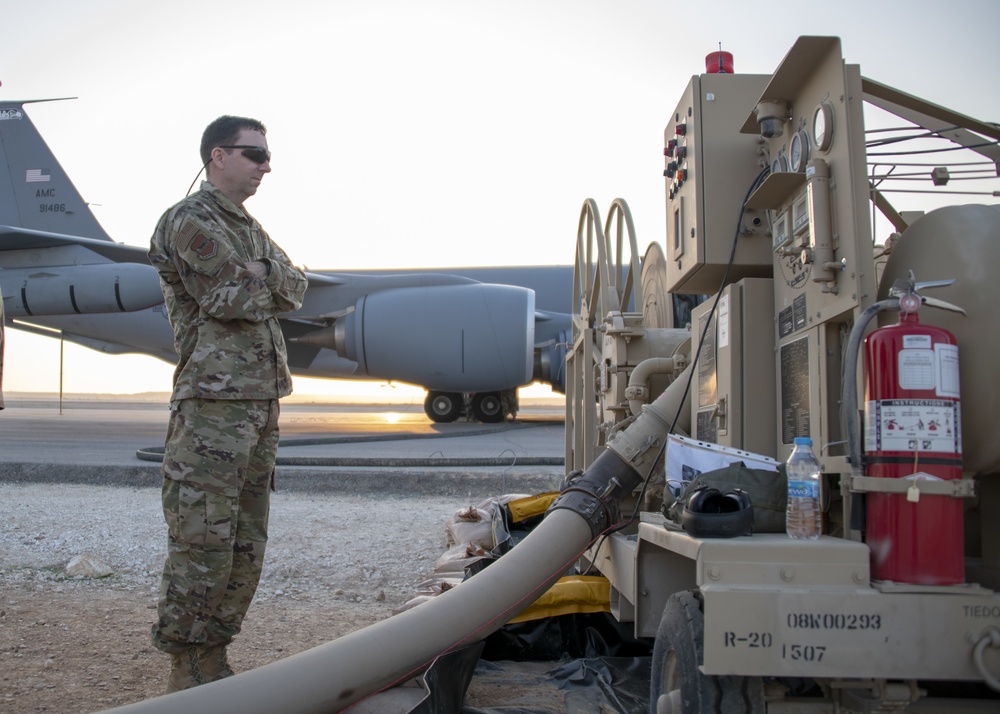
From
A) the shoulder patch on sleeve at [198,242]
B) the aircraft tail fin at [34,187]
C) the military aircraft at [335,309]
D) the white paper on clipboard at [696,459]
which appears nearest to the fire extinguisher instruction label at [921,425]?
the white paper on clipboard at [696,459]

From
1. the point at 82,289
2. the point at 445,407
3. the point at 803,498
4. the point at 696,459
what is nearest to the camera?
the point at 803,498

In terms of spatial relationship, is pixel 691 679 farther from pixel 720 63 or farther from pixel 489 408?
pixel 489 408

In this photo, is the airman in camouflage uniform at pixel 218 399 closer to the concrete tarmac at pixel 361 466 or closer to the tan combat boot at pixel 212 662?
the tan combat boot at pixel 212 662

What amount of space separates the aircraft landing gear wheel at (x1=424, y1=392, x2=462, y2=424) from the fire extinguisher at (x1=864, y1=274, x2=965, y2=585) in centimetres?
1599

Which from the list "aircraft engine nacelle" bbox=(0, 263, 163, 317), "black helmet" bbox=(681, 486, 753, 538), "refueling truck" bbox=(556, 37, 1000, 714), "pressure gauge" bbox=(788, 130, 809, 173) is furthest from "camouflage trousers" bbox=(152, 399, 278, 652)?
"aircraft engine nacelle" bbox=(0, 263, 163, 317)

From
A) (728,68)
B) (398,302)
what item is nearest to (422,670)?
(728,68)

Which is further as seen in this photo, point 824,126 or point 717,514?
point 824,126

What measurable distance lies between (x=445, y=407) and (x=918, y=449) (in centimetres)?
1611

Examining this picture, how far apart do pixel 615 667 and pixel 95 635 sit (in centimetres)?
205

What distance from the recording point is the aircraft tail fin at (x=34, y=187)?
1908cm

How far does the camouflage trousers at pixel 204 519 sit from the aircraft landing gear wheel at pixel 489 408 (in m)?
14.4

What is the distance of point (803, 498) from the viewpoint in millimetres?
1820

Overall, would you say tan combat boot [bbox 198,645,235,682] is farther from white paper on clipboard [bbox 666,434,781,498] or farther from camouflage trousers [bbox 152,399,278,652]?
white paper on clipboard [bbox 666,434,781,498]

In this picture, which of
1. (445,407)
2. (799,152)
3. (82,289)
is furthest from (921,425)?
(445,407)
